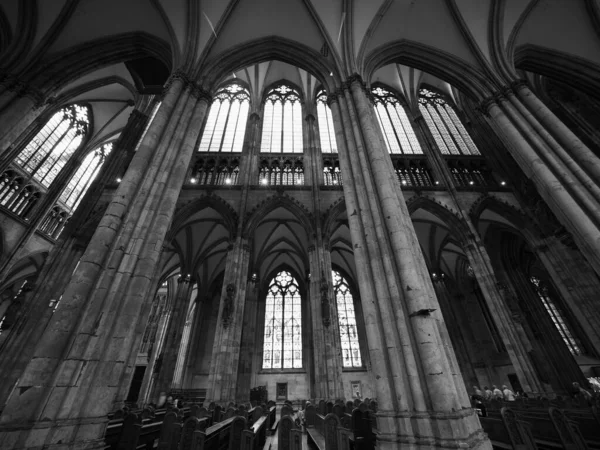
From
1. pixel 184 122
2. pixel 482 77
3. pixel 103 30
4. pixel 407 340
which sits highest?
pixel 103 30

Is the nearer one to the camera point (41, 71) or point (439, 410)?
point (439, 410)

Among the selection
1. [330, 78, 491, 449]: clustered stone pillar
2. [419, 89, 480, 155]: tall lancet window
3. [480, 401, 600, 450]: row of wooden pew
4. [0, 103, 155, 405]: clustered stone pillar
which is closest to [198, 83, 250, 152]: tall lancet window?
[0, 103, 155, 405]: clustered stone pillar

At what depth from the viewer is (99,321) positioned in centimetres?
394

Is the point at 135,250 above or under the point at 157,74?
under

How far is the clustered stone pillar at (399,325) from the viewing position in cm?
342

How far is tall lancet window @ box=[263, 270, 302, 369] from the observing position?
55.4 feet

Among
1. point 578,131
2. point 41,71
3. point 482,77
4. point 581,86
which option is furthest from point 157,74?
point 578,131

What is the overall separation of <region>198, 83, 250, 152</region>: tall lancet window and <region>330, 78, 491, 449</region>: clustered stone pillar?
11655 mm

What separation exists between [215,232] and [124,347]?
38.7 feet

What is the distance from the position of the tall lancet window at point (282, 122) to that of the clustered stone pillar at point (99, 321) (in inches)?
388

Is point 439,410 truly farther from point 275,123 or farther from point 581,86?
point 275,123

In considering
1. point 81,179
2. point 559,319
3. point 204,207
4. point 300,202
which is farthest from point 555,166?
point 81,179

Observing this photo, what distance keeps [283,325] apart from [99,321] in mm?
15090

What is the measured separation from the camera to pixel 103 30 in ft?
30.2
